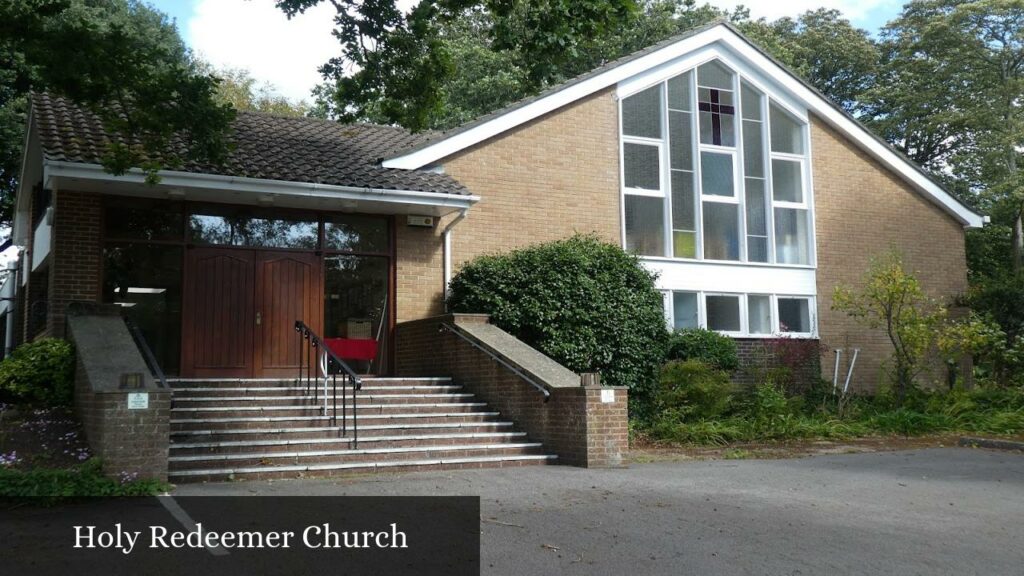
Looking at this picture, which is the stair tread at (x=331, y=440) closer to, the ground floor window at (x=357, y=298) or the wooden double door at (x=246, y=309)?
the wooden double door at (x=246, y=309)

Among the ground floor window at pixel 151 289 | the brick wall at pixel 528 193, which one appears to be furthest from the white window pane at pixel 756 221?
the ground floor window at pixel 151 289

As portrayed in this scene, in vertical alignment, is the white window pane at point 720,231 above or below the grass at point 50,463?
above

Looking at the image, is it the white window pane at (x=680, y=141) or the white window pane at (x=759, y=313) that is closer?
the white window pane at (x=680, y=141)

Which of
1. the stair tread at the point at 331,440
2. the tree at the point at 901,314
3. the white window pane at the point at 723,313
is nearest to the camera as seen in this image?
the stair tread at the point at 331,440

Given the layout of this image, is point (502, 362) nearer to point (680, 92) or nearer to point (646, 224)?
point (646, 224)

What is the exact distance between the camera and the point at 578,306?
14.3 metres

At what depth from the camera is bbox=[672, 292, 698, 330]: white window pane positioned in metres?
17.4

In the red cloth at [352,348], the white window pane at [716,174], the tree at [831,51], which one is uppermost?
the tree at [831,51]

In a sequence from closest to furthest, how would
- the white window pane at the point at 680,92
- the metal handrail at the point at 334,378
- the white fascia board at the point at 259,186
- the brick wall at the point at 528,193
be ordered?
the metal handrail at the point at 334,378 → the white fascia board at the point at 259,186 → the brick wall at the point at 528,193 → the white window pane at the point at 680,92

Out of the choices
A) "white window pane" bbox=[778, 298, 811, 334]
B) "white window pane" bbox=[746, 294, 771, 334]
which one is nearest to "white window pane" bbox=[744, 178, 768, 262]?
"white window pane" bbox=[746, 294, 771, 334]

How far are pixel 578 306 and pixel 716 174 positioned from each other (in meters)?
5.69

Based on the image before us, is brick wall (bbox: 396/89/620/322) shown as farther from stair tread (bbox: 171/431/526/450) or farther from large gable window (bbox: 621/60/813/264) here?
stair tread (bbox: 171/431/526/450)

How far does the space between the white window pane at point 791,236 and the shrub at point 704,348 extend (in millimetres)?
3182

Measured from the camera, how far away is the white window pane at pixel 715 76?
18.5 meters
